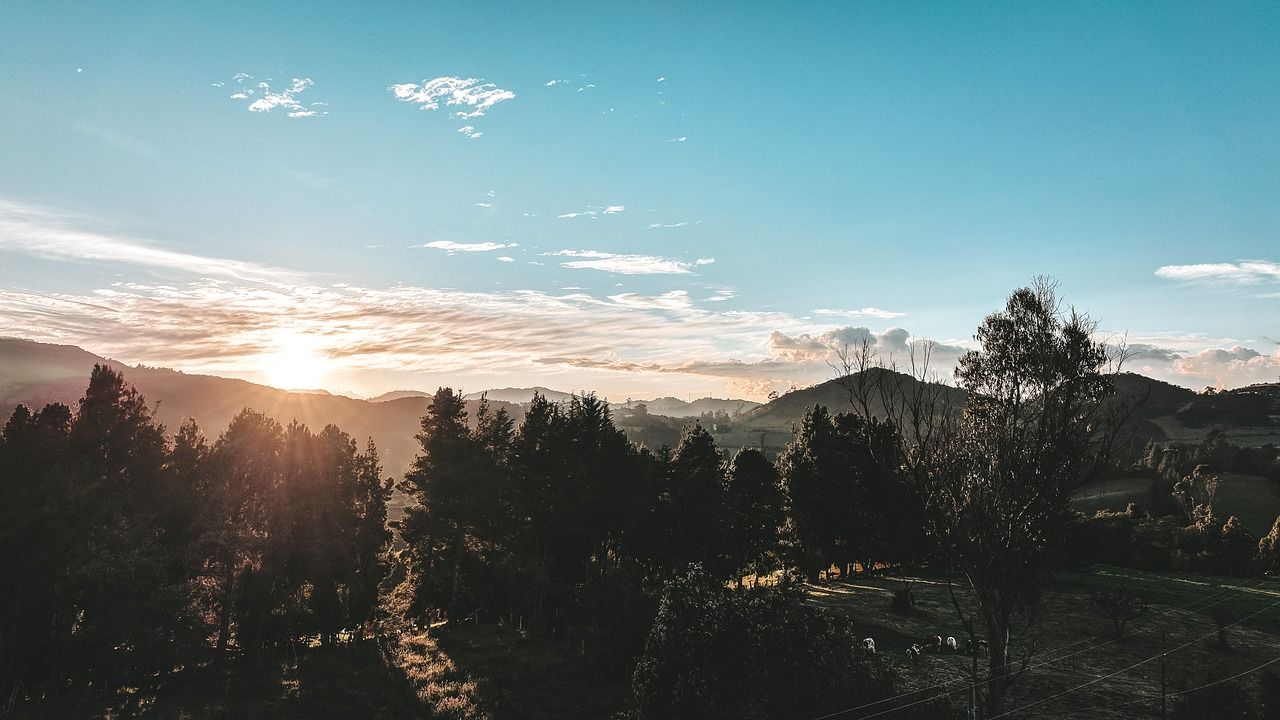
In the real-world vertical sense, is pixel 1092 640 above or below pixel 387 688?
above

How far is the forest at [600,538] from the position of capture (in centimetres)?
1694

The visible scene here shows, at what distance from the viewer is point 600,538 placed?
49.0m

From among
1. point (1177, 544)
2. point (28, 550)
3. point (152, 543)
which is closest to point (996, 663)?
point (152, 543)

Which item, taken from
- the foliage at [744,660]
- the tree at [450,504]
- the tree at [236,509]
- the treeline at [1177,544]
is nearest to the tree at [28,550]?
the tree at [236,509]

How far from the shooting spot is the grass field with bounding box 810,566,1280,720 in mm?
24234

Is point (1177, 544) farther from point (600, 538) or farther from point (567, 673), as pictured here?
point (567, 673)

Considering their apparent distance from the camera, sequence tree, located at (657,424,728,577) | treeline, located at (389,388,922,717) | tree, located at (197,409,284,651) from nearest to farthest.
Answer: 1. tree, located at (197,409,284,651)
2. treeline, located at (389,388,922,717)
3. tree, located at (657,424,728,577)

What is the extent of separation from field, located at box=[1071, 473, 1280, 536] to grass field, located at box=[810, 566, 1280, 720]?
160ft

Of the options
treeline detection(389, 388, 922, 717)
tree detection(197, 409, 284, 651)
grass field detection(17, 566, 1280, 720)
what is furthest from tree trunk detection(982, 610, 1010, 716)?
tree detection(197, 409, 284, 651)

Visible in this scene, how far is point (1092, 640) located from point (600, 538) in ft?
102

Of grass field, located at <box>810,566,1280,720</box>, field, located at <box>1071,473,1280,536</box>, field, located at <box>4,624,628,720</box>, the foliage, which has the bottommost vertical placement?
field, located at <box>4,624,628,720</box>

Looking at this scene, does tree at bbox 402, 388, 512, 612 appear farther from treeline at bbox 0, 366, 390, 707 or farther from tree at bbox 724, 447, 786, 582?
tree at bbox 724, 447, 786, 582

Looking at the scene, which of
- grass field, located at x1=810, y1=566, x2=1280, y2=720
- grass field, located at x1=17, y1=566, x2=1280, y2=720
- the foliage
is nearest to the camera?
the foliage

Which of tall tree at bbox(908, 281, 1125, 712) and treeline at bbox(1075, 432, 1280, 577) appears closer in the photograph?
tall tree at bbox(908, 281, 1125, 712)
